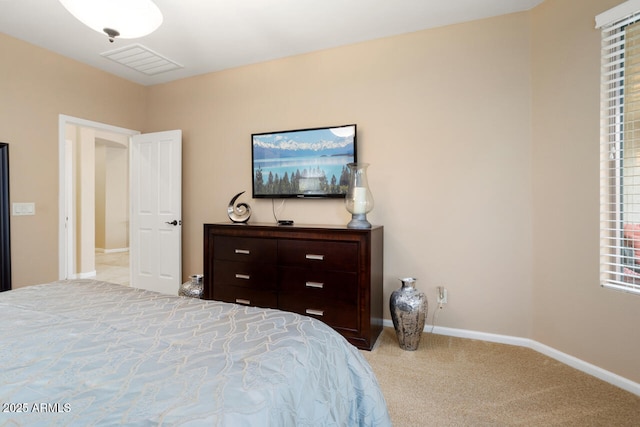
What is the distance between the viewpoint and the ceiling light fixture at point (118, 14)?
1.74 metres

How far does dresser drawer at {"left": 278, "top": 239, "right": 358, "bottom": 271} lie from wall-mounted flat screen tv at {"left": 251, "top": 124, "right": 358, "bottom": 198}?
68 cm

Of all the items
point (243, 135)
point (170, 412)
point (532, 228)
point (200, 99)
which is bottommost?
point (170, 412)

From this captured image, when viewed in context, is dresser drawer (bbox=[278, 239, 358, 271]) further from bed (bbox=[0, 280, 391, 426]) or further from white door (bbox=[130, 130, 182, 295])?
white door (bbox=[130, 130, 182, 295])

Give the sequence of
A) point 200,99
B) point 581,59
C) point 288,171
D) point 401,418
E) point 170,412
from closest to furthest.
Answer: point 170,412 → point 401,418 → point 581,59 → point 288,171 → point 200,99

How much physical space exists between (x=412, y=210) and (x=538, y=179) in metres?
1.02

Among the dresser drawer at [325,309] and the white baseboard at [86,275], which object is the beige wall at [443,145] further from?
the white baseboard at [86,275]

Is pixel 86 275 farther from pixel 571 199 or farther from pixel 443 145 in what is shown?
pixel 571 199

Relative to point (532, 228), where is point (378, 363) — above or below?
below

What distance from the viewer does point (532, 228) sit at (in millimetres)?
2688

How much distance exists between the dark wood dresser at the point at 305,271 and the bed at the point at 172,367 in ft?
4.25

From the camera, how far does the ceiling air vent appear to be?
3366 millimetres

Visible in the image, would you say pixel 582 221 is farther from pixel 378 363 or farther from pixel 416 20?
pixel 416 20

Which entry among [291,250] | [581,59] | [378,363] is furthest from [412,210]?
[581,59]

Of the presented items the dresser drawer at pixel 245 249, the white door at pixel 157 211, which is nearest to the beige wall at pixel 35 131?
the white door at pixel 157 211
